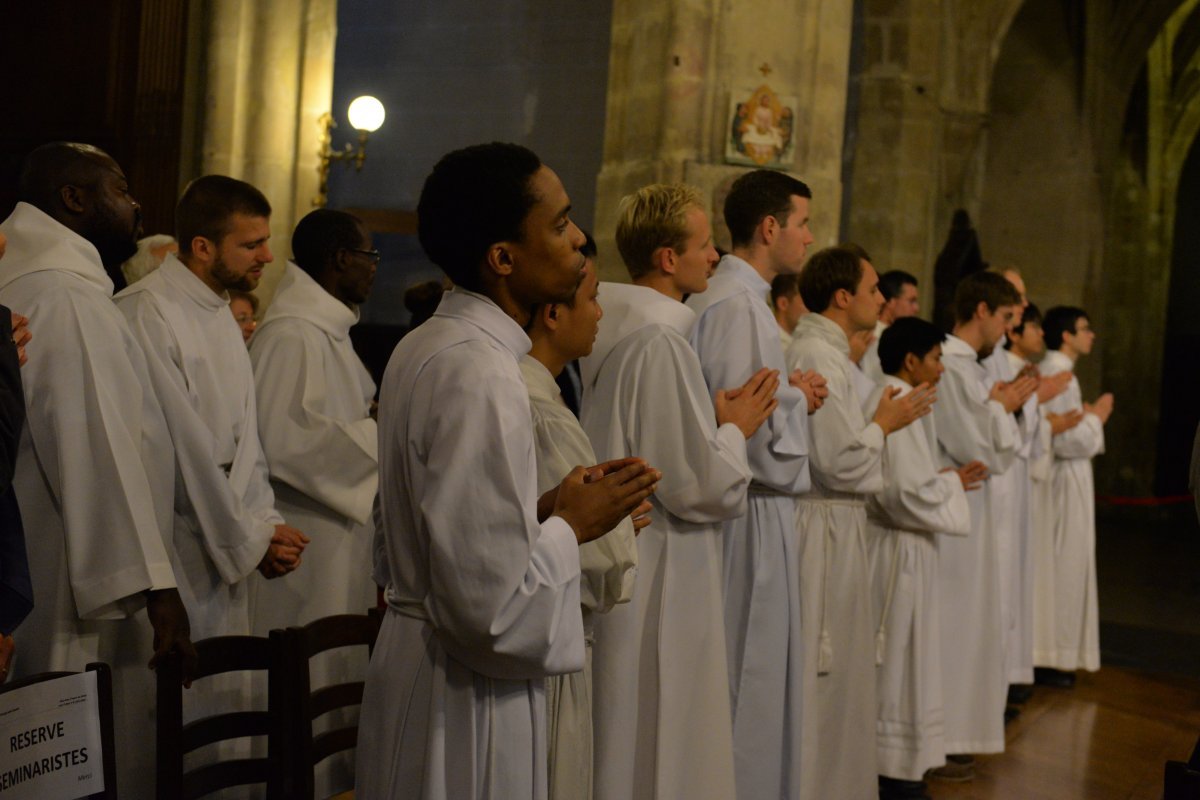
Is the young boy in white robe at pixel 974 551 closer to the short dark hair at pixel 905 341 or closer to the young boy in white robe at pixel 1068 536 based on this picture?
the short dark hair at pixel 905 341

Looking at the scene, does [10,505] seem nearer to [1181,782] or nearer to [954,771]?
[1181,782]

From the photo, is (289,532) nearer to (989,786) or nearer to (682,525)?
(682,525)

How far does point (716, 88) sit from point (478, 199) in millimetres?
4824

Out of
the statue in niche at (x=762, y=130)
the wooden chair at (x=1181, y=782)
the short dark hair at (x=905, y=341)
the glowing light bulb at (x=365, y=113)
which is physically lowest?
the wooden chair at (x=1181, y=782)

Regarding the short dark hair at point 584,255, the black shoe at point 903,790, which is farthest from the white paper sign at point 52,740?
the black shoe at point 903,790

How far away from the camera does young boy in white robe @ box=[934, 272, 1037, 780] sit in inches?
241

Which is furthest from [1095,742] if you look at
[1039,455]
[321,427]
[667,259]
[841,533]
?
[321,427]

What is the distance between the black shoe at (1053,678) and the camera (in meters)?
8.05

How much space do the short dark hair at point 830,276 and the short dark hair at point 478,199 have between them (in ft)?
9.10

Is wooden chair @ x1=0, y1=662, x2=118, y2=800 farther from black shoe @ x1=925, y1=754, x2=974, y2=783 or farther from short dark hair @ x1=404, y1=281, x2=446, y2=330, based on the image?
black shoe @ x1=925, y1=754, x2=974, y2=783

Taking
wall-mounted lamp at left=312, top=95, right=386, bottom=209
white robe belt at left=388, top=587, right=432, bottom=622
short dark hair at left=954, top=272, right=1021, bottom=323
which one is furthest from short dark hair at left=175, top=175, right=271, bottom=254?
wall-mounted lamp at left=312, top=95, right=386, bottom=209

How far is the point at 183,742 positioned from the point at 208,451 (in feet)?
3.09

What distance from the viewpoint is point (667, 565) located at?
3.84m

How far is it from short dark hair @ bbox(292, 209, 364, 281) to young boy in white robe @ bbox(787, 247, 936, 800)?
1.64m
